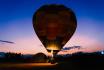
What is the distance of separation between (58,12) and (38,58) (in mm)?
19646

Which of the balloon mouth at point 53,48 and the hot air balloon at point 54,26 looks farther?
the hot air balloon at point 54,26

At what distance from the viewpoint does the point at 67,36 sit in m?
49.0

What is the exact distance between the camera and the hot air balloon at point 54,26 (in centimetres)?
4853

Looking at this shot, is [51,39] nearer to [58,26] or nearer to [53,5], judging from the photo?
[58,26]

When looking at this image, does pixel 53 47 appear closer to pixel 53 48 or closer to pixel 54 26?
pixel 53 48

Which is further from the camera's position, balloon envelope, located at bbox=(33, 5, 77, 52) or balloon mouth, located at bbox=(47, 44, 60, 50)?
balloon envelope, located at bbox=(33, 5, 77, 52)

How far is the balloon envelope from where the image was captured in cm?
4853

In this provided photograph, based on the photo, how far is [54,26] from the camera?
4903cm

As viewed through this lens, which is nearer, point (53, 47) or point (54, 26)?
point (53, 47)

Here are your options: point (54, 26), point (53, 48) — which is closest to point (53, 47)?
point (53, 48)

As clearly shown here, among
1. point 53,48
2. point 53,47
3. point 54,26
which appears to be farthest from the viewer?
point 54,26

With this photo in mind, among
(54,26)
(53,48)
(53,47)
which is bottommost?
(53,48)

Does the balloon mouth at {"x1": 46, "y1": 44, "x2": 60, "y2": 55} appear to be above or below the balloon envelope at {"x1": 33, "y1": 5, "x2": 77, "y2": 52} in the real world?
below

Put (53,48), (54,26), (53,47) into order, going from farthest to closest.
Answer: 1. (54,26)
2. (53,48)
3. (53,47)
